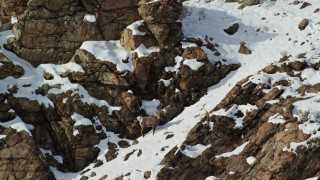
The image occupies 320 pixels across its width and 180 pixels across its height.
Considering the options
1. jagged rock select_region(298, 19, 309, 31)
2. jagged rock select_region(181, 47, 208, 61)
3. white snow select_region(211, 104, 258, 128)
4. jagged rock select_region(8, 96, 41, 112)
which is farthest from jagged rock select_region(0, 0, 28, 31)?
jagged rock select_region(298, 19, 309, 31)

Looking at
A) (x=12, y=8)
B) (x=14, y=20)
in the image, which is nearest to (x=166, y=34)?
(x=14, y=20)

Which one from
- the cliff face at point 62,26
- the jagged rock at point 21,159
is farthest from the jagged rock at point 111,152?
the cliff face at point 62,26

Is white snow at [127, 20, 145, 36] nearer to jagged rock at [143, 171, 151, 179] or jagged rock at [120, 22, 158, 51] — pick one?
jagged rock at [120, 22, 158, 51]

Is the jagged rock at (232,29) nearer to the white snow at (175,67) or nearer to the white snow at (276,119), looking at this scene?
the white snow at (175,67)

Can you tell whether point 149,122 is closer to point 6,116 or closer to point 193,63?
point 193,63

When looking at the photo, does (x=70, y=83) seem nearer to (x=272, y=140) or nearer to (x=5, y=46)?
(x=5, y=46)

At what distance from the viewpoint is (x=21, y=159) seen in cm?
1806

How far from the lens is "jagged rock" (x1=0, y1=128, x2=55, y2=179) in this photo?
58.6ft

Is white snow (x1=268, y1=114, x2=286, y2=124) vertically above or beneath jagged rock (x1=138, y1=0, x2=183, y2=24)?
beneath

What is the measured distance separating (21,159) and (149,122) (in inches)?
223

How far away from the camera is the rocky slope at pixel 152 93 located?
16.9 metres

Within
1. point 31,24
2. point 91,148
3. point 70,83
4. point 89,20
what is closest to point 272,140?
point 91,148

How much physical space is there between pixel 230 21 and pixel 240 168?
11.1m

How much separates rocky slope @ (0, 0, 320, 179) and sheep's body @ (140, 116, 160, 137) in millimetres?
366
